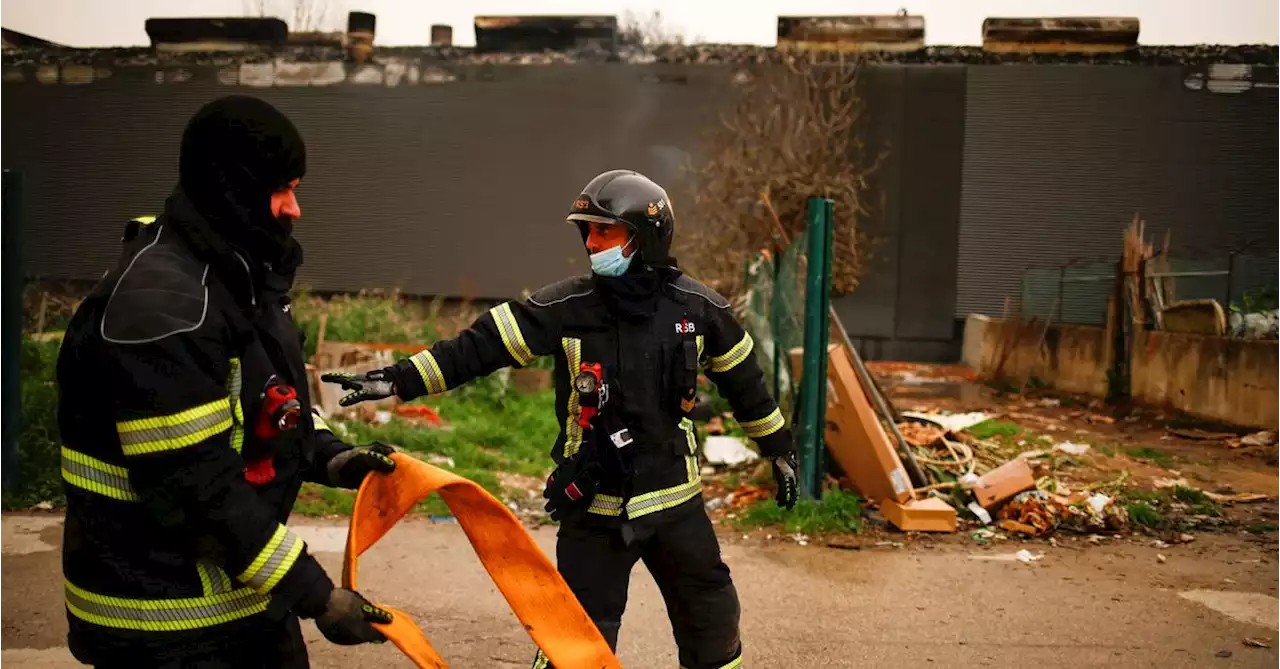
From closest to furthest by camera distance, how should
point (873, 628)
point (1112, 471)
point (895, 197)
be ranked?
point (873, 628) < point (1112, 471) < point (895, 197)

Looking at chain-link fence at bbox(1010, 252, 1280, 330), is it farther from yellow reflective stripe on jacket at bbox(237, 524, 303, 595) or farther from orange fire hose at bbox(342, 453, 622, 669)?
yellow reflective stripe on jacket at bbox(237, 524, 303, 595)

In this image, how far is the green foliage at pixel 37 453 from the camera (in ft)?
21.2

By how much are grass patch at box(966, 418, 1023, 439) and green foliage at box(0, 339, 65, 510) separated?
7.75m

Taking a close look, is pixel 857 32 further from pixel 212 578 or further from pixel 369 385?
pixel 212 578

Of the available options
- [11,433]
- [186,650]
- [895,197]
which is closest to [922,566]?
[186,650]

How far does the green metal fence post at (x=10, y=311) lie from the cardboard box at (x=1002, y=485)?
655cm

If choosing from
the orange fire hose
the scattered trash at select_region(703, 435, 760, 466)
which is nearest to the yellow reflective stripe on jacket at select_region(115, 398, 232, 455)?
the orange fire hose

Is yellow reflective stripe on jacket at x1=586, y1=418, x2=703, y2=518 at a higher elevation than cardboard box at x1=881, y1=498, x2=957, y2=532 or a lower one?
higher

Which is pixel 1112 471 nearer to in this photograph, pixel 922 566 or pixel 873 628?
pixel 922 566

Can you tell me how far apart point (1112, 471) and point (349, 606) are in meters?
7.58

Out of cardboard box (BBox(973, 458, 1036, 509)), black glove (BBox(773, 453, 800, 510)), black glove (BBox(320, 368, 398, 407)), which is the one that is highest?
black glove (BBox(320, 368, 398, 407))

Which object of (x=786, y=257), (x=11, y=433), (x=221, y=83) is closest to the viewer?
(x=11, y=433)

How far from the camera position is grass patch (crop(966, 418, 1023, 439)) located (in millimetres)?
9433

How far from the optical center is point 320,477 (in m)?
2.75
